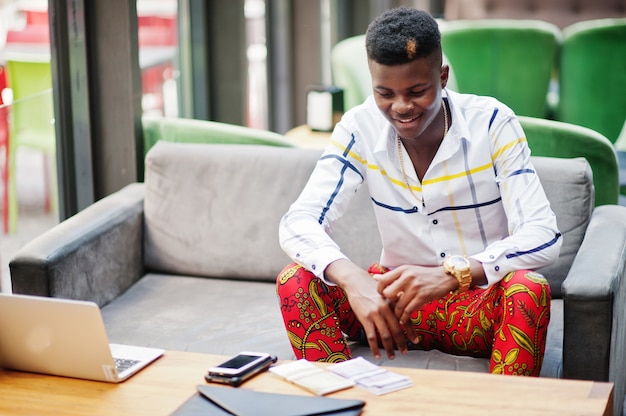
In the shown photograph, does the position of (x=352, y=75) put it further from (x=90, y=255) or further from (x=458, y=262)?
(x=458, y=262)

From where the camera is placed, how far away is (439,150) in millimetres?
2496

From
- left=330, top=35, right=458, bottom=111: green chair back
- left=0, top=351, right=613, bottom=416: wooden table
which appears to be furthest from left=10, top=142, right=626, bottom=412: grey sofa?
left=330, top=35, right=458, bottom=111: green chair back

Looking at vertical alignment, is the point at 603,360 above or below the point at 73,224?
below

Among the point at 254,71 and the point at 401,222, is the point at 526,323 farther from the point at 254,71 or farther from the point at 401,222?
the point at 254,71

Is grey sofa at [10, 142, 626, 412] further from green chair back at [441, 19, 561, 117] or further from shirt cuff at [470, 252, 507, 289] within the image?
green chair back at [441, 19, 561, 117]

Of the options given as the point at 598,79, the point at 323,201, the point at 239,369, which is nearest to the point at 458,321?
the point at 323,201

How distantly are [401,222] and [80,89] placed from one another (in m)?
1.60

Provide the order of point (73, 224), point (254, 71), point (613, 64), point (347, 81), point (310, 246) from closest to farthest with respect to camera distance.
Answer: point (310, 246) → point (73, 224) → point (347, 81) → point (613, 64) → point (254, 71)

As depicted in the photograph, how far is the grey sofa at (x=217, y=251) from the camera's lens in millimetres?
2709

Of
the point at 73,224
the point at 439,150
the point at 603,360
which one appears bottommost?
the point at 603,360

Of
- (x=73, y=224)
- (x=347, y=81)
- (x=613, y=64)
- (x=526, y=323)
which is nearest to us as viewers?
(x=526, y=323)

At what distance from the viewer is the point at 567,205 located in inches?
115

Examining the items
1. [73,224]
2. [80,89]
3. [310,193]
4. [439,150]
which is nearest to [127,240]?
[73,224]

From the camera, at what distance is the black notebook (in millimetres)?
1814
